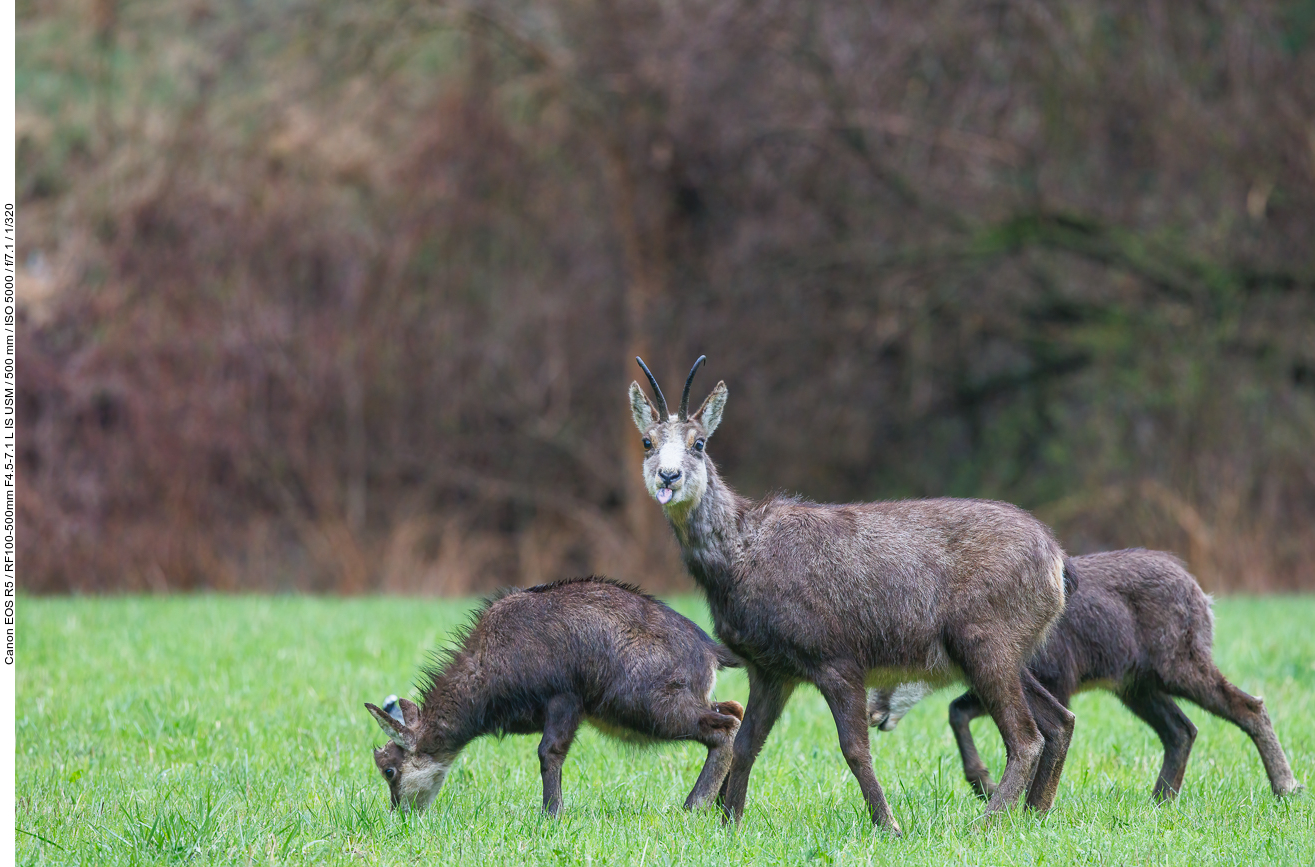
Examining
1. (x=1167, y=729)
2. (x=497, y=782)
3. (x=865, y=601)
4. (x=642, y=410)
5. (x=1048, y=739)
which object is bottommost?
(x=497, y=782)

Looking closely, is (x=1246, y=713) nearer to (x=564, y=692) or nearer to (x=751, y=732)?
(x=751, y=732)

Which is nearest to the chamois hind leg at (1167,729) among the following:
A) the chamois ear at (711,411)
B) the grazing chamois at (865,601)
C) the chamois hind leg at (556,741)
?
the grazing chamois at (865,601)

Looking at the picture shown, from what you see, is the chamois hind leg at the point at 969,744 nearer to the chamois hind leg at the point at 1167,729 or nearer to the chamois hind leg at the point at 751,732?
the chamois hind leg at the point at 1167,729

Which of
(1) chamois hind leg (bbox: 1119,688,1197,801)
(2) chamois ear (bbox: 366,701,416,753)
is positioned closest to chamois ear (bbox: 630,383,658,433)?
(2) chamois ear (bbox: 366,701,416,753)

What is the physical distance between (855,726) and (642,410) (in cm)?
172

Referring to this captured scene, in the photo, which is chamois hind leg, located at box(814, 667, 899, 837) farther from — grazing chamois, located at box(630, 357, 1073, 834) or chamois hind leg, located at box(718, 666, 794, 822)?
chamois hind leg, located at box(718, 666, 794, 822)

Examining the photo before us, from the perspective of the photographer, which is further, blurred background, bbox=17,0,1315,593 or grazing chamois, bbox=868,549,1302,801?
blurred background, bbox=17,0,1315,593

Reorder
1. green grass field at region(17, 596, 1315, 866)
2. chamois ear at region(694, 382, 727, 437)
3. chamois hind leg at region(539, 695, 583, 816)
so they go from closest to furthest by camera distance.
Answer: green grass field at region(17, 596, 1315, 866) → chamois hind leg at region(539, 695, 583, 816) → chamois ear at region(694, 382, 727, 437)

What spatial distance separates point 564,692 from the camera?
658 cm

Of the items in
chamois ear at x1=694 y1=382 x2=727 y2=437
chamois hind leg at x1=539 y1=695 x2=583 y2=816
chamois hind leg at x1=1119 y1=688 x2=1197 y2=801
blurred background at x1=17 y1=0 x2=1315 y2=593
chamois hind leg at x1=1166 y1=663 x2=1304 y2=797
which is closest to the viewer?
chamois hind leg at x1=539 y1=695 x2=583 y2=816

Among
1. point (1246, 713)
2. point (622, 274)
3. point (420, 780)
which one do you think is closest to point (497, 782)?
point (420, 780)

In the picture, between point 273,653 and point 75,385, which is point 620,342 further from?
point 273,653

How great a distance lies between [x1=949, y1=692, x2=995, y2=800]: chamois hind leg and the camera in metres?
7.03

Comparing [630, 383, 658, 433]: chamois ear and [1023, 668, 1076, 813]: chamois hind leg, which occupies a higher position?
[630, 383, 658, 433]: chamois ear
